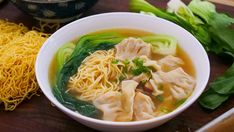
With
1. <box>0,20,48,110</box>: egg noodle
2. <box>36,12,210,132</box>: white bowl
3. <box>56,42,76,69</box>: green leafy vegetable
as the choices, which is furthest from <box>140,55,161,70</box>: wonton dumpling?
<box>0,20,48,110</box>: egg noodle

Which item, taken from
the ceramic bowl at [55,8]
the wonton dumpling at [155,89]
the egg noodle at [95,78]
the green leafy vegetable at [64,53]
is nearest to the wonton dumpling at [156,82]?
the wonton dumpling at [155,89]

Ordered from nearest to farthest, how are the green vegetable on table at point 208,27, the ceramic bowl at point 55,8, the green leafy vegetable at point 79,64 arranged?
the green leafy vegetable at point 79,64 → the green vegetable on table at point 208,27 → the ceramic bowl at point 55,8

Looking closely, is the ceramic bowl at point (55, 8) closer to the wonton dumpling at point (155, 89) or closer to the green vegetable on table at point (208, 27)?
the green vegetable on table at point (208, 27)

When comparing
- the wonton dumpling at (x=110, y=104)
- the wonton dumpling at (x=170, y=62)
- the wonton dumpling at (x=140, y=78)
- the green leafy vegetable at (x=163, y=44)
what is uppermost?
the green leafy vegetable at (x=163, y=44)

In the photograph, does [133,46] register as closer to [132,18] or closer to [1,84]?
[132,18]

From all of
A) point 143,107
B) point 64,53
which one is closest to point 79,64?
point 64,53

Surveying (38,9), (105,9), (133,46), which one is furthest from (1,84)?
(105,9)

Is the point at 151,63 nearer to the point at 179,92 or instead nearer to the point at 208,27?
the point at 179,92

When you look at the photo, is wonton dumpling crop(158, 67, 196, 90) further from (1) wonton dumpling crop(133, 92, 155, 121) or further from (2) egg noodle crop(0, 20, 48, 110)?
(2) egg noodle crop(0, 20, 48, 110)
